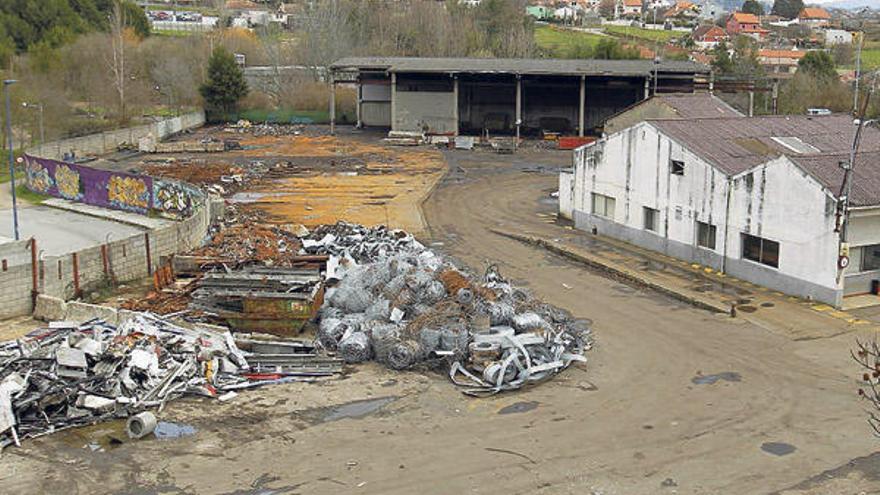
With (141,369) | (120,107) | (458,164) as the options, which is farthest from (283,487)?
(120,107)

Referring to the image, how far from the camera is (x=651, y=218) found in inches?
1387

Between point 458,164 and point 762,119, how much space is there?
26599 mm

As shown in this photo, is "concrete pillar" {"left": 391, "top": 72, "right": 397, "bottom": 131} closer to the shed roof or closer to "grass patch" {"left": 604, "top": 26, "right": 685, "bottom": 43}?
the shed roof

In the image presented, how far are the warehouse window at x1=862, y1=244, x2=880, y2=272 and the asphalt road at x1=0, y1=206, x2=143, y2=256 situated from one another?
28.1m

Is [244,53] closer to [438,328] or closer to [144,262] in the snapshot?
[144,262]

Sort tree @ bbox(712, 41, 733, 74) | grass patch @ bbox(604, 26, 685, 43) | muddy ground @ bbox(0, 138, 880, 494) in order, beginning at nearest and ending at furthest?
1. muddy ground @ bbox(0, 138, 880, 494)
2. tree @ bbox(712, 41, 733, 74)
3. grass patch @ bbox(604, 26, 685, 43)

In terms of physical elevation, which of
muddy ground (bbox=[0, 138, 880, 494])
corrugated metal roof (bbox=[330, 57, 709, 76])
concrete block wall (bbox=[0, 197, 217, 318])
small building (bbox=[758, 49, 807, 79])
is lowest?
muddy ground (bbox=[0, 138, 880, 494])

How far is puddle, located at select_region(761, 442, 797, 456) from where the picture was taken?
57.0ft

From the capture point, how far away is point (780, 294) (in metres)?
28.8

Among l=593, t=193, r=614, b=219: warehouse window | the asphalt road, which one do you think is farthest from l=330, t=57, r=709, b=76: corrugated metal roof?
the asphalt road

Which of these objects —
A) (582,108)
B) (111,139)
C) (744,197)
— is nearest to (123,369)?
(744,197)

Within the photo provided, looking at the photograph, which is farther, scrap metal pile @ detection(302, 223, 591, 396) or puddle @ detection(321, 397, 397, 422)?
scrap metal pile @ detection(302, 223, 591, 396)

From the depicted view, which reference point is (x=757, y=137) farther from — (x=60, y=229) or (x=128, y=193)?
(x=60, y=229)

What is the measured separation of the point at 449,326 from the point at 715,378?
627cm
